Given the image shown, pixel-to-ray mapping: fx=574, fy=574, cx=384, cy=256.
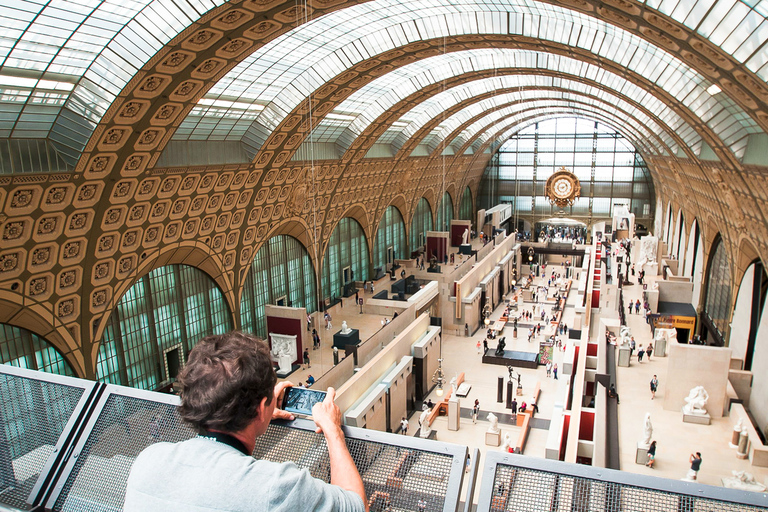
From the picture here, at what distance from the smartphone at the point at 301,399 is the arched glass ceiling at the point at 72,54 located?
46.1 ft

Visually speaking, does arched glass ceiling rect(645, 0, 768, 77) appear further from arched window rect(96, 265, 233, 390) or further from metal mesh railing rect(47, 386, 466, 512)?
arched window rect(96, 265, 233, 390)

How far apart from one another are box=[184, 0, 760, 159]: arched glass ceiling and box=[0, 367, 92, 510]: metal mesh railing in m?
18.3

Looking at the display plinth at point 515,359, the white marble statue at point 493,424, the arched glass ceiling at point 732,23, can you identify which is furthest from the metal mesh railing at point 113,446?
the display plinth at point 515,359

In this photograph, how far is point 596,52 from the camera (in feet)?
68.9

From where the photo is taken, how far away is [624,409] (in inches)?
758

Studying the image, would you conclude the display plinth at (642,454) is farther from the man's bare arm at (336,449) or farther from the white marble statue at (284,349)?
the man's bare arm at (336,449)

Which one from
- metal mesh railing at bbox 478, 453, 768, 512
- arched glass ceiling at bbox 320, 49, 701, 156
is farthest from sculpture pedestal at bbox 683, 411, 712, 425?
metal mesh railing at bbox 478, 453, 768, 512

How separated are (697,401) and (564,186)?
21.9 meters

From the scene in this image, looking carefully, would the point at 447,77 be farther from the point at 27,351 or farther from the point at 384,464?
the point at 384,464

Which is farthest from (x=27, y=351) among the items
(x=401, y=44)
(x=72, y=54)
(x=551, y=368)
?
(x=551, y=368)

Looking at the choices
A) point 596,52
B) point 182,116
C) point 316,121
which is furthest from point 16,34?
point 596,52

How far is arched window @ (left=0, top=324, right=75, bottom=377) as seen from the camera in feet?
55.8

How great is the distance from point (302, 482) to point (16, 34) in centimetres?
1569

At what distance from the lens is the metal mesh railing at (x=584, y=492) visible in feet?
8.61
